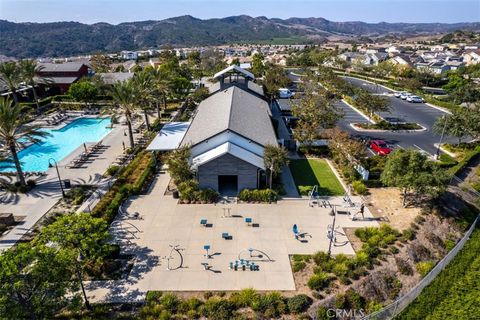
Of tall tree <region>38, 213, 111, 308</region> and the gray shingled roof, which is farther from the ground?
the gray shingled roof

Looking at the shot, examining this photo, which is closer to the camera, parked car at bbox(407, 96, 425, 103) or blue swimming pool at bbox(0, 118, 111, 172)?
blue swimming pool at bbox(0, 118, 111, 172)

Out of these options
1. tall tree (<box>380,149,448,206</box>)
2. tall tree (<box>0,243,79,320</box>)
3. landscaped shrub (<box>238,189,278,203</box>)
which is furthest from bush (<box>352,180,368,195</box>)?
tall tree (<box>0,243,79,320</box>)

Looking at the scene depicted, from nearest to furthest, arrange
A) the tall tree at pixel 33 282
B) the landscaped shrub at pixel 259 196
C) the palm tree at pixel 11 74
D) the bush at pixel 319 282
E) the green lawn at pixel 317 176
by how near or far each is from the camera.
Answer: the tall tree at pixel 33 282
the bush at pixel 319 282
the landscaped shrub at pixel 259 196
the green lawn at pixel 317 176
the palm tree at pixel 11 74

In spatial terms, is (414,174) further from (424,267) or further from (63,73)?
(63,73)

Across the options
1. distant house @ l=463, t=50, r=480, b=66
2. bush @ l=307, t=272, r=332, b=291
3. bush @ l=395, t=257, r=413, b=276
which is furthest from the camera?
distant house @ l=463, t=50, r=480, b=66

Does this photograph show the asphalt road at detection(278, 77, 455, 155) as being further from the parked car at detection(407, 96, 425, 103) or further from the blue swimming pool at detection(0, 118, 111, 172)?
the blue swimming pool at detection(0, 118, 111, 172)

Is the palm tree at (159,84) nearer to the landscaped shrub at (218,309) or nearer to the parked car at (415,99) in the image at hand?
the landscaped shrub at (218,309)

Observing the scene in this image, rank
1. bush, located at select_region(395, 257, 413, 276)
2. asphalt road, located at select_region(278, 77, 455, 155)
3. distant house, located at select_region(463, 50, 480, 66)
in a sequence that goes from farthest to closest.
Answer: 1. distant house, located at select_region(463, 50, 480, 66)
2. asphalt road, located at select_region(278, 77, 455, 155)
3. bush, located at select_region(395, 257, 413, 276)
